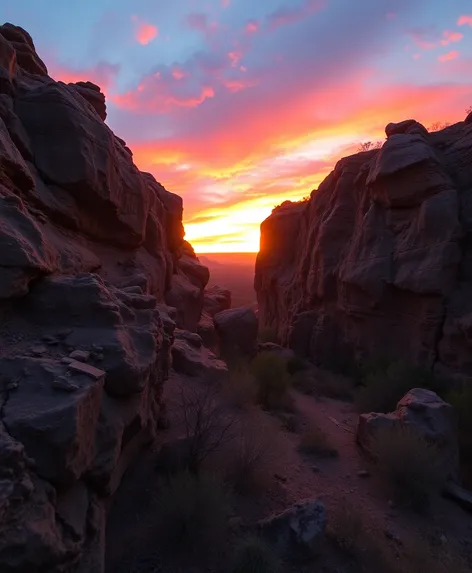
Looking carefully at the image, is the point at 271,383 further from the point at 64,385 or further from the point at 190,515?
the point at 64,385

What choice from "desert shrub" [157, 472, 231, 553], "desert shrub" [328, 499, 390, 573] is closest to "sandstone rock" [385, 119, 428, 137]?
"desert shrub" [328, 499, 390, 573]

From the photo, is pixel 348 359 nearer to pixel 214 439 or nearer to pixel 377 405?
pixel 377 405

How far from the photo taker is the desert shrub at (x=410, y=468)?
8.31 meters

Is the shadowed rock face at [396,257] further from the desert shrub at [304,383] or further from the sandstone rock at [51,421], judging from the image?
the sandstone rock at [51,421]

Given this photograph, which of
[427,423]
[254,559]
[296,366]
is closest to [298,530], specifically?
[254,559]

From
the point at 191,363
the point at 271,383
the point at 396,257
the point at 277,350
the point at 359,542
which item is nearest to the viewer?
the point at 359,542

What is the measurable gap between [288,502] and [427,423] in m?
4.43

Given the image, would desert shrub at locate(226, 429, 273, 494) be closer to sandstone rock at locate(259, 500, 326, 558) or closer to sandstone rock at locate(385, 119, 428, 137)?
sandstone rock at locate(259, 500, 326, 558)

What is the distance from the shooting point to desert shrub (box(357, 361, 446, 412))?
1420cm

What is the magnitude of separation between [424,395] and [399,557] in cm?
509

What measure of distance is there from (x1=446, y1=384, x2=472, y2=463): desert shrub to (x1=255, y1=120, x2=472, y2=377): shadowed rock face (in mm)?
3266

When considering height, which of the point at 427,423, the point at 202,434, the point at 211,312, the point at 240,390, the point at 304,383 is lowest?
the point at 304,383

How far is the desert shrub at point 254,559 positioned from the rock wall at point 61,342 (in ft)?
6.80

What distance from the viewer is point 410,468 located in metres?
8.49
